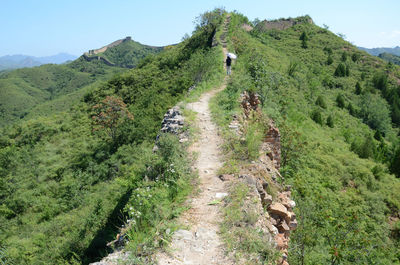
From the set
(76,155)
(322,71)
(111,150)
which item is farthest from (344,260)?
(322,71)

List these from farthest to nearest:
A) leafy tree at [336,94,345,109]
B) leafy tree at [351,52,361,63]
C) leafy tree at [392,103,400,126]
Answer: leafy tree at [351,52,361,63], leafy tree at [392,103,400,126], leafy tree at [336,94,345,109]

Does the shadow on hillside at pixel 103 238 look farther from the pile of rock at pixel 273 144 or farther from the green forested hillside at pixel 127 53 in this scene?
the green forested hillside at pixel 127 53

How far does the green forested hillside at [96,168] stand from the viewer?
7.60m

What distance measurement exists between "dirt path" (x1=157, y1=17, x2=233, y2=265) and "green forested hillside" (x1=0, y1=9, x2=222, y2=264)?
0.49m

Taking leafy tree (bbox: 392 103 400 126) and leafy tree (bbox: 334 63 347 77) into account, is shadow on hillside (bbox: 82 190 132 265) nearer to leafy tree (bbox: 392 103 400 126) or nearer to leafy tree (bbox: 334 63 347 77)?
leafy tree (bbox: 334 63 347 77)

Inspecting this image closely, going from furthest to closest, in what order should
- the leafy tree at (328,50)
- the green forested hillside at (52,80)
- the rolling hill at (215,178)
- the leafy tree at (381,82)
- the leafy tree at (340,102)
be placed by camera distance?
the green forested hillside at (52,80) < the leafy tree at (328,50) < the leafy tree at (381,82) < the leafy tree at (340,102) < the rolling hill at (215,178)

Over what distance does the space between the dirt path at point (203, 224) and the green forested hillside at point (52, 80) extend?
4107 inches

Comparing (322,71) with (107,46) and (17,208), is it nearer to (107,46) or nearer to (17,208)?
(17,208)

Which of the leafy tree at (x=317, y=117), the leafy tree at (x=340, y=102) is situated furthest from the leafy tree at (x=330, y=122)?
the leafy tree at (x=340, y=102)

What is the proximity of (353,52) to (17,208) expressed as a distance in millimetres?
60087

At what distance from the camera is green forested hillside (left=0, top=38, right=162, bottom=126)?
353ft

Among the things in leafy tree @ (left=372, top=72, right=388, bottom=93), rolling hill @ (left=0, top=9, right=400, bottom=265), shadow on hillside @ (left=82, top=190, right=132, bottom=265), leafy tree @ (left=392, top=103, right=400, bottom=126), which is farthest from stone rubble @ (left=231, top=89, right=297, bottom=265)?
leafy tree @ (left=372, top=72, right=388, bottom=93)

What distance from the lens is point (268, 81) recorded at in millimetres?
18922

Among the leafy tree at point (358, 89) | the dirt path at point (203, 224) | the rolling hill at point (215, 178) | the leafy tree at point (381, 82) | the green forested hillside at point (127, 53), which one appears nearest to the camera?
the dirt path at point (203, 224)
